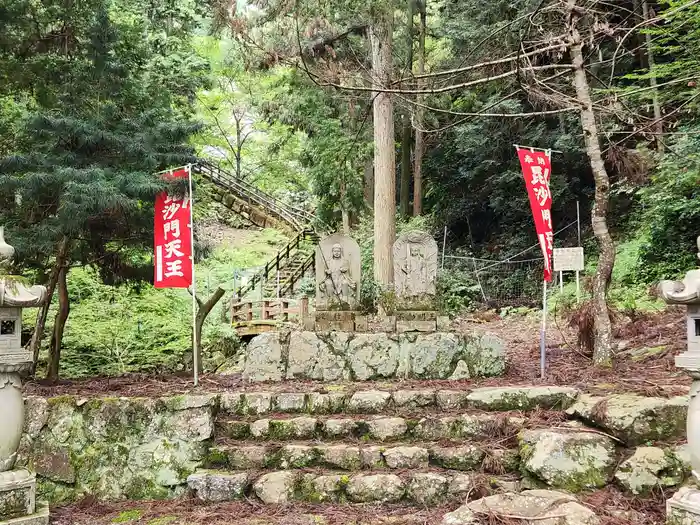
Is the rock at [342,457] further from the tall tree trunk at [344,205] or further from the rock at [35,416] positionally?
the tall tree trunk at [344,205]

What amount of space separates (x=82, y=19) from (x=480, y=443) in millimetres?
8283

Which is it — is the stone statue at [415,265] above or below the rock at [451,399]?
above

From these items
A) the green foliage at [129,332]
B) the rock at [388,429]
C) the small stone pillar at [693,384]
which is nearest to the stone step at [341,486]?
the rock at [388,429]

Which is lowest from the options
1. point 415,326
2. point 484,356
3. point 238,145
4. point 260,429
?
point 260,429

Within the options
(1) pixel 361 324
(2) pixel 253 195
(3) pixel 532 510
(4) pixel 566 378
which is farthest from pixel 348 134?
(3) pixel 532 510

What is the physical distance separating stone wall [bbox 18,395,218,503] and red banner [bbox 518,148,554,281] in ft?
14.6

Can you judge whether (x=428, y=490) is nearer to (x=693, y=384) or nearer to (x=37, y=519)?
(x=693, y=384)

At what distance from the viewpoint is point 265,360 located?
6.70 meters

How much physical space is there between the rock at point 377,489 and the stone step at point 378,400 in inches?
39.7

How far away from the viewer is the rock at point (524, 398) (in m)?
5.29

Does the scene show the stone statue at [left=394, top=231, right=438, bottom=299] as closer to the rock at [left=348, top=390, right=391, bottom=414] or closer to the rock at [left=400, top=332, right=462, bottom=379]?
the rock at [left=400, top=332, right=462, bottom=379]

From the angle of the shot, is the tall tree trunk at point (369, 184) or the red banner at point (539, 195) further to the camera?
the tall tree trunk at point (369, 184)

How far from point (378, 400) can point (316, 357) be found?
4.55 ft

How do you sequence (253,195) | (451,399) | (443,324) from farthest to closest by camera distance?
(253,195) < (443,324) < (451,399)
